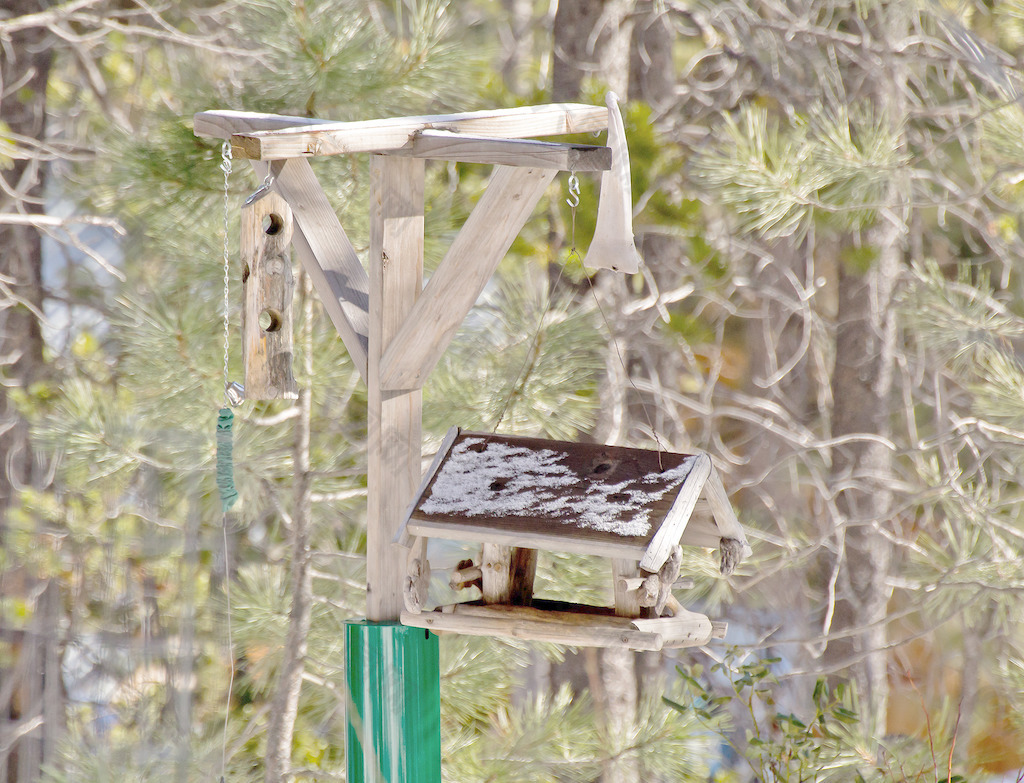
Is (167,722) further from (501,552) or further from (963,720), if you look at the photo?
(963,720)

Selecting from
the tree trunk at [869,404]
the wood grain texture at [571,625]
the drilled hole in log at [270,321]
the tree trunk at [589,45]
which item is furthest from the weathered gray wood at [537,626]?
the tree trunk at [869,404]

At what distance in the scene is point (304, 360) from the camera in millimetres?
2170

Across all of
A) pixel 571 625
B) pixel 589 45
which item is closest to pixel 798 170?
pixel 589 45

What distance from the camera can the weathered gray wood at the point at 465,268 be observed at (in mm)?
1448

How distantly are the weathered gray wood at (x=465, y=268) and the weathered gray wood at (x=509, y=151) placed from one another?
86 millimetres

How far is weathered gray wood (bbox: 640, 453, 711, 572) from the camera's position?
1.24 metres

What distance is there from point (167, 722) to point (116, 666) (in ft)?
0.83

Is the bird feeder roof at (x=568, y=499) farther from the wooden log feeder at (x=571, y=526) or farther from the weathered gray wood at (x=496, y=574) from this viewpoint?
the weathered gray wood at (x=496, y=574)

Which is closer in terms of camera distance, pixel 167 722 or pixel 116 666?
pixel 167 722

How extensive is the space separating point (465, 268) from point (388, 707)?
0.67 meters

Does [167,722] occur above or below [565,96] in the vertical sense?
below

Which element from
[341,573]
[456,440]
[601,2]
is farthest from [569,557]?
[601,2]

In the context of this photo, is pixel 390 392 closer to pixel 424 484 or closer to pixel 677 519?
pixel 424 484

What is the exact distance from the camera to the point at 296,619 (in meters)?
2.12
